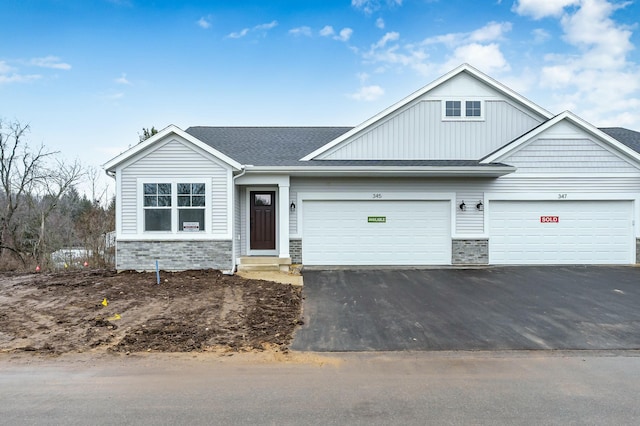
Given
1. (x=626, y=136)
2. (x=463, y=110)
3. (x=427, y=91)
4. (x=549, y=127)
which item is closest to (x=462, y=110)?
(x=463, y=110)

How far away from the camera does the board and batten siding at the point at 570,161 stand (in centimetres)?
1163

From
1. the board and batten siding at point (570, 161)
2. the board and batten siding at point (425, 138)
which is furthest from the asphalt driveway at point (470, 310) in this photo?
→ the board and batten siding at point (425, 138)

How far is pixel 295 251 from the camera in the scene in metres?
11.6

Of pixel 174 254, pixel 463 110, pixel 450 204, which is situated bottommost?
pixel 174 254

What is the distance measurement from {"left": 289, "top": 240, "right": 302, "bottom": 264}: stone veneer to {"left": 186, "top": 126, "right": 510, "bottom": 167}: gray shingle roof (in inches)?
100

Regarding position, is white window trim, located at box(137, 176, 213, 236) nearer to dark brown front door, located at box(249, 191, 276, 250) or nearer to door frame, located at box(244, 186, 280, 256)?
door frame, located at box(244, 186, 280, 256)

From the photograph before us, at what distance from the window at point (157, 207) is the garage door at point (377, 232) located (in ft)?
13.8

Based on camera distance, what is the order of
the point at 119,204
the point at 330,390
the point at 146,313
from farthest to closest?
the point at 119,204 < the point at 146,313 < the point at 330,390

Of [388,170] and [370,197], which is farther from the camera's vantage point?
[370,197]

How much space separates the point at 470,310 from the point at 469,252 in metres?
5.51

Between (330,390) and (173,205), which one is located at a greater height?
(173,205)

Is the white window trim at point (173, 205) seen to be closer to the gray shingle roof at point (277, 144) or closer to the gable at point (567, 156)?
the gray shingle roof at point (277, 144)

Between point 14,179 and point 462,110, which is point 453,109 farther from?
point 14,179

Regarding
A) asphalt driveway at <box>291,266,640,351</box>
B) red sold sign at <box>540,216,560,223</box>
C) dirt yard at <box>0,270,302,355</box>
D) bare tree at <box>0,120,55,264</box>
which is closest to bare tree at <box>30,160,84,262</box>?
bare tree at <box>0,120,55,264</box>
